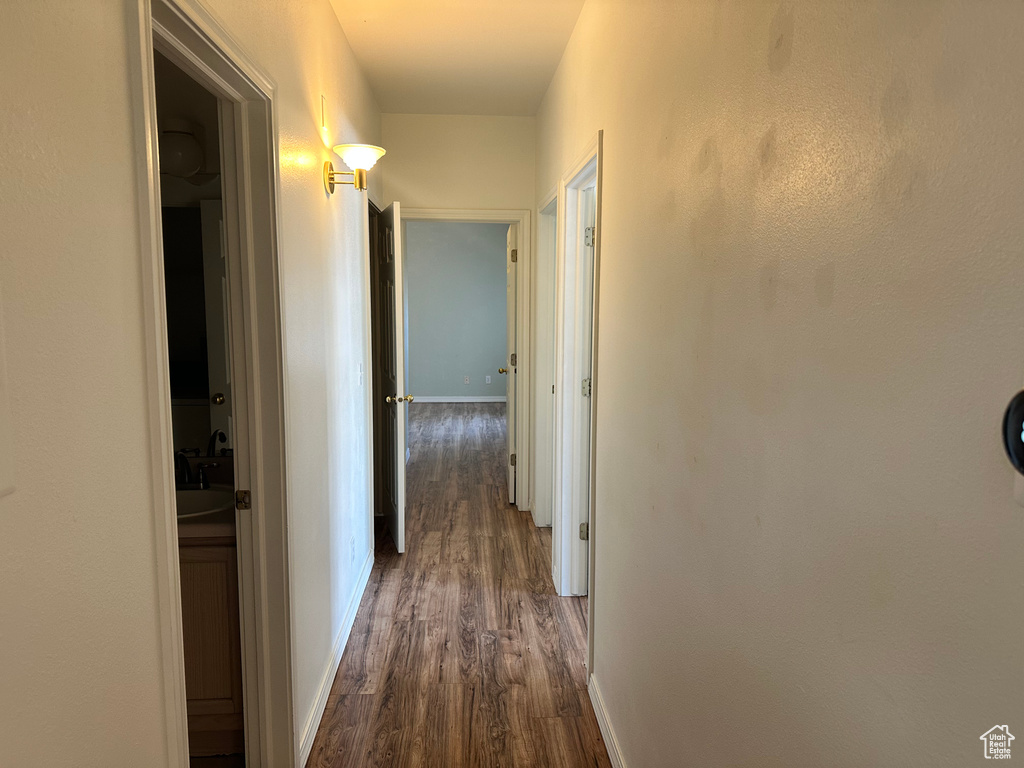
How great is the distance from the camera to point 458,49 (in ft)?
10.8

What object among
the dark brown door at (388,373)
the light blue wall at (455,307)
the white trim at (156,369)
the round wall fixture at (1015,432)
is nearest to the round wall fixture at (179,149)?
the dark brown door at (388,373)

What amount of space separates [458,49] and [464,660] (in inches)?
108

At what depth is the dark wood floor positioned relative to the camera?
243cm

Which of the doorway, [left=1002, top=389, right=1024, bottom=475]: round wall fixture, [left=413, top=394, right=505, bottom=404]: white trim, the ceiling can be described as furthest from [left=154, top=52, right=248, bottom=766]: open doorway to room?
[left=413, top=394, right=505, bottom=404]: white trim

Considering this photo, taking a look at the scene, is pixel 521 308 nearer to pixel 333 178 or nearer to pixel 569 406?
pixel 569 406

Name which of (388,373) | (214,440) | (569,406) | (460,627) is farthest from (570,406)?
(214,440)

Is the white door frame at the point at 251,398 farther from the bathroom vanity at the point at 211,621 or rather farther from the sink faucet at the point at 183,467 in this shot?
the sink faucet at the point at 183,467

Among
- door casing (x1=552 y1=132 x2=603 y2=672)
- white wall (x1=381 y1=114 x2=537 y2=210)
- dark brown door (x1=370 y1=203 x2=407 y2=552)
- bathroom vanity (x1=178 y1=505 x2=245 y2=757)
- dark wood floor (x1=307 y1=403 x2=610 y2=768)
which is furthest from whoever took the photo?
white wall (x1=381 y1=114 x2=537 y2=210)

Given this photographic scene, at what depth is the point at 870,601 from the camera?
861mm

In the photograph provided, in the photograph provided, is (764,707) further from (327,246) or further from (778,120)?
(327,246)

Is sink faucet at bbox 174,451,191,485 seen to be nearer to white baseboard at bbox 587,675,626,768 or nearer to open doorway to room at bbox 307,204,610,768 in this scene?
open doorway to room at bbox 307,204,610,768

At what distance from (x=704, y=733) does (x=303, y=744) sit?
56.2 inches

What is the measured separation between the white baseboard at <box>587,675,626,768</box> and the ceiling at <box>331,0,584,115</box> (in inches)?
104

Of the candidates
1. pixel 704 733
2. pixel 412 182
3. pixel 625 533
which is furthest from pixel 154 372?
pixel 412 182
